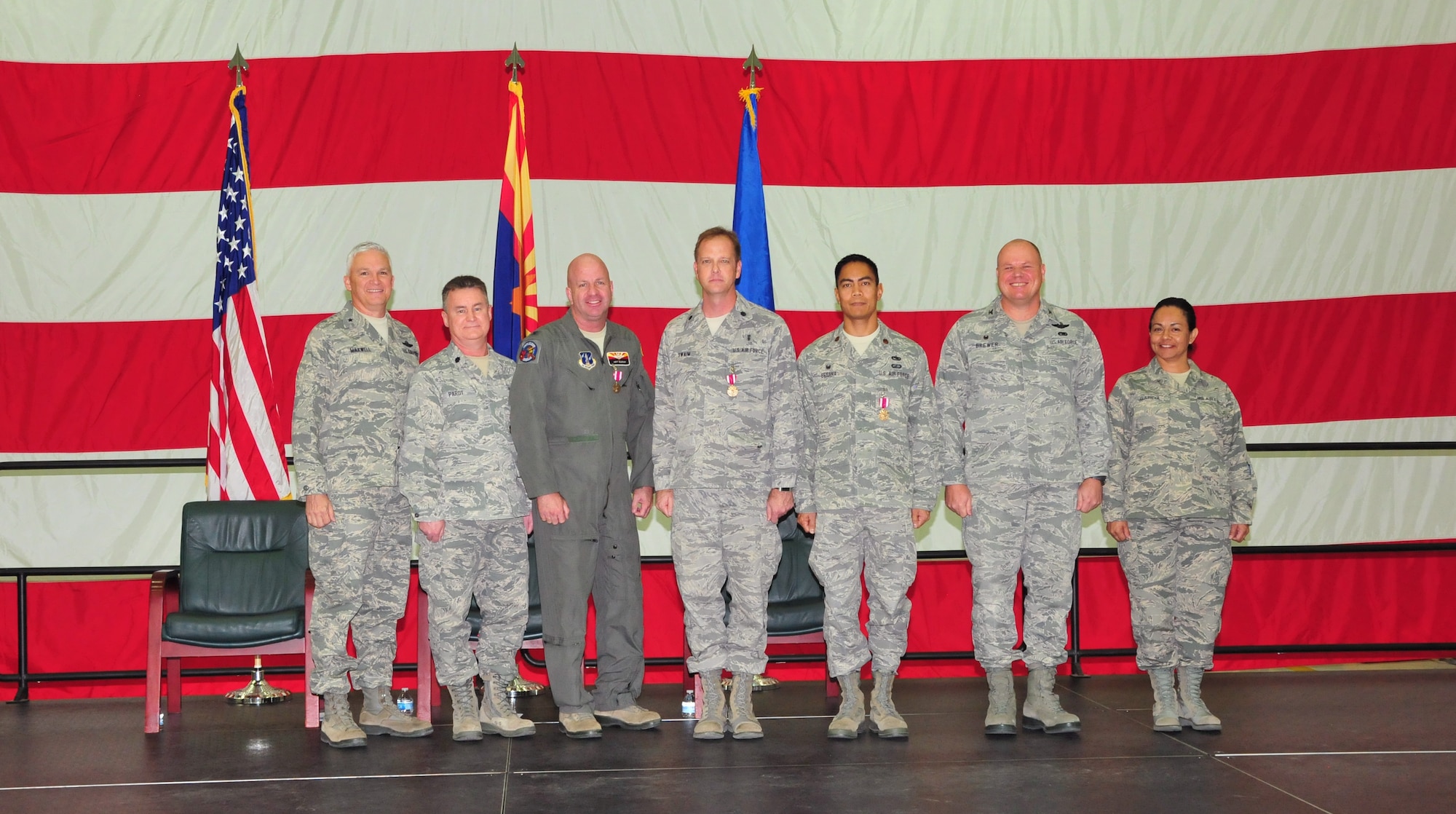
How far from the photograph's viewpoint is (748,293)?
5.06 metres

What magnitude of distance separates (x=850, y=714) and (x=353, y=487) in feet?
6.05

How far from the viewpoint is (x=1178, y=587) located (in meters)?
3.99

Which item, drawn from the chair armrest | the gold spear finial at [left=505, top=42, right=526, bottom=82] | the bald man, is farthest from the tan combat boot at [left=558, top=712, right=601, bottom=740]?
the gold spear finial at [left=505, top=42, right=526, bottom=82]

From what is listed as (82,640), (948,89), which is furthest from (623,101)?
(82,640)

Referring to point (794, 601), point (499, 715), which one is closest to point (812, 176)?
point (794, 601)

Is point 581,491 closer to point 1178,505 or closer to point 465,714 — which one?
point 465,714

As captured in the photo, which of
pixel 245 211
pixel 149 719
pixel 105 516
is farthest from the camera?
pixel 105 516

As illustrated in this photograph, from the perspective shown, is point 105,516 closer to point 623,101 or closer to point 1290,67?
point 623,101

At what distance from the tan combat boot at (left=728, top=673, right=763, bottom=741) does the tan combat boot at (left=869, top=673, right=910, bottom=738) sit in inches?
15.7

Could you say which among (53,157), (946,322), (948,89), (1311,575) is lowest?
(1311,575)

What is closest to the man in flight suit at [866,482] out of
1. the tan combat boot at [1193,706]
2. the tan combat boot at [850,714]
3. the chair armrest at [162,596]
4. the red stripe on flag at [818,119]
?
the tan combat boot at [850,714]

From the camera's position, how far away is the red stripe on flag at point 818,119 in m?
5.28

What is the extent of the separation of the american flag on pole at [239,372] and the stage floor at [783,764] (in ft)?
3.19

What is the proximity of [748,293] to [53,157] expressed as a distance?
10.8ft
